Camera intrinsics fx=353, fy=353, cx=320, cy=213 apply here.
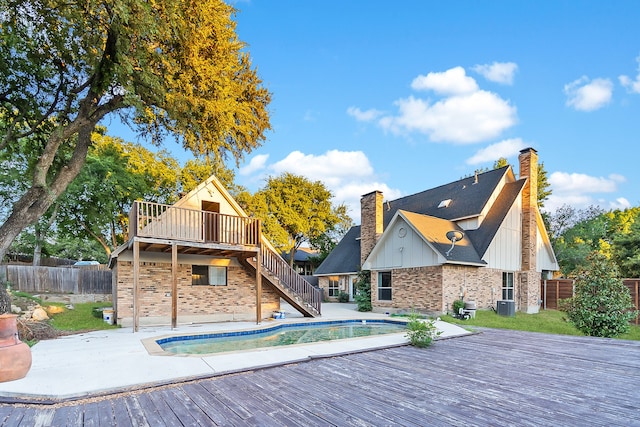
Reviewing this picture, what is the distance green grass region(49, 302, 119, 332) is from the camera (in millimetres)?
11195

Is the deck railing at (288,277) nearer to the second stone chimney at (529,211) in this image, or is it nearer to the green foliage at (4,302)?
the green foliage at (4,302)

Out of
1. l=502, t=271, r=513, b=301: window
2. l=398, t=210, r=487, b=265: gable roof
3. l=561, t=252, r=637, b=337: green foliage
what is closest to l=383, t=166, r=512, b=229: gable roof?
l=398, t=210, r=487, b=265: gable roof

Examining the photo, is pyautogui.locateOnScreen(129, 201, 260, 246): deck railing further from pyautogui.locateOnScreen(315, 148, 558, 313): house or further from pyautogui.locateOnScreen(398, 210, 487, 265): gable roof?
pyautogui.locateOnScreen(315, 148, 558, 313): house

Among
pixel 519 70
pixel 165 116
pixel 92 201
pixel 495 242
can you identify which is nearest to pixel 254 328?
pixel 165 116

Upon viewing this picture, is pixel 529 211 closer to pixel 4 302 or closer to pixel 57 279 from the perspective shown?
pixel 4 302

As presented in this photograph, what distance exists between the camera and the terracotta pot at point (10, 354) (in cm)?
480

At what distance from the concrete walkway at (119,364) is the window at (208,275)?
4.71 m

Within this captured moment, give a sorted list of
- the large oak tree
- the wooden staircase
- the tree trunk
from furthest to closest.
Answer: the wooden staircase → the tree trunk → the large oak tree

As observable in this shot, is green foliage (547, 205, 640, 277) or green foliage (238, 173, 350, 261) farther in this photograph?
green foliage (238, 173, 350, 261)

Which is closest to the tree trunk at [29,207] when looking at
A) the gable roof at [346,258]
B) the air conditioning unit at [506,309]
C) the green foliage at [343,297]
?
the gable roof at [346,258]

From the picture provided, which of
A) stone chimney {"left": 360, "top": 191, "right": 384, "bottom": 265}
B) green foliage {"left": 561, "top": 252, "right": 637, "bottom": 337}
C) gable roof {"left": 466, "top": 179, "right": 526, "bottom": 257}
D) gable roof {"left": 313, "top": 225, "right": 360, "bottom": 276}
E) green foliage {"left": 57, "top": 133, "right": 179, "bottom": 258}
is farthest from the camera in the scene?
gable roof {"left": 313, "top": 225, "right": 360, "bottom": 276}

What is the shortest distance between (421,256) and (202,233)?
9306 mm

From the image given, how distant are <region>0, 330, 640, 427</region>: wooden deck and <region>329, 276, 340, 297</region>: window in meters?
17.3

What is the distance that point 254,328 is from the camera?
1110 cm
